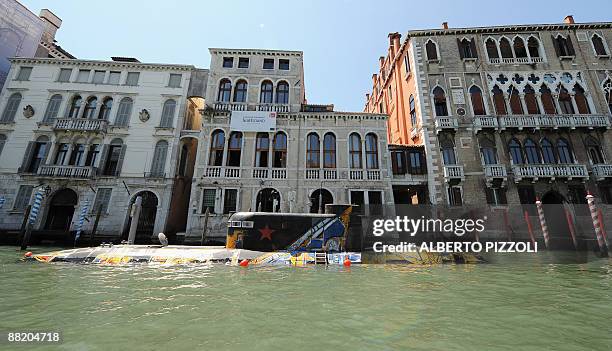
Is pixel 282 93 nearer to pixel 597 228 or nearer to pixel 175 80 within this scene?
pixel 175 80

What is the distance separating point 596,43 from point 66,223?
48350mm

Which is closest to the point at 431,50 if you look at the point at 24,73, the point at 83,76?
the point at 83,76

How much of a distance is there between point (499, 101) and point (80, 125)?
35.6 meters

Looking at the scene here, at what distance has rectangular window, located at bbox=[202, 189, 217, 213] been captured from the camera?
19484mm

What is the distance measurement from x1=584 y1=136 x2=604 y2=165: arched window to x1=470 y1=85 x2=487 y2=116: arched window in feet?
26.0

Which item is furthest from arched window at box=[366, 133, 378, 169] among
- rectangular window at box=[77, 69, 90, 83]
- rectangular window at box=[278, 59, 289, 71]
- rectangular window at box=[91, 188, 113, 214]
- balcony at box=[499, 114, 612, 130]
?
rectangular window at box=[77, 69, 90, 83]

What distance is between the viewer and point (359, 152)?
68.5 ft

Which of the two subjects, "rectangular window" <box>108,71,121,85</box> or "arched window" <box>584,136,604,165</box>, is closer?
"arched window" <box>584,136,604,165</box>

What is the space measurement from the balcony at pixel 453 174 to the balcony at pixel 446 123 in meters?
3.22

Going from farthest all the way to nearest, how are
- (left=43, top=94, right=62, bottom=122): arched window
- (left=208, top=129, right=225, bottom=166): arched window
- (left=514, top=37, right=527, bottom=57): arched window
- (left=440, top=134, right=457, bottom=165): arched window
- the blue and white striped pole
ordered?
(left=514, top=37, right=527, bottom=57): arched window, (left=43, top=94, right=62, bottom=122): arched window, (left=208, top=129, right=225, bottom=166): arched window, (left=440, top=134, right=457, bottom=165): arched window, the blue and white striped pole

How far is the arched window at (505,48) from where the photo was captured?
22969 mm

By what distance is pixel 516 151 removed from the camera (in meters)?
20.3

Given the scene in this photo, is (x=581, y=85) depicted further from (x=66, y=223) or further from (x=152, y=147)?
(x=66, y=223)

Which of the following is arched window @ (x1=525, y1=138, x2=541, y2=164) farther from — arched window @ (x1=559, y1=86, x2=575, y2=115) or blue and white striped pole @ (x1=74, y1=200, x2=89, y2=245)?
blue and white striped pole @ (x1=74, y1=200, x2=89, y2=245)
